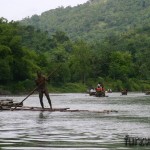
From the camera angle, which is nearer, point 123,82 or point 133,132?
point 133,132

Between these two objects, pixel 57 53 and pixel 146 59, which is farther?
pixel 146 59

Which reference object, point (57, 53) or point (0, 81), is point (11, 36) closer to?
point (0, 81)

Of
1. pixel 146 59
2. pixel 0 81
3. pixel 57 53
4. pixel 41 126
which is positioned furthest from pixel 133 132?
pixel 146 59

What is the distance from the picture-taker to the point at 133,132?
65.3 feet

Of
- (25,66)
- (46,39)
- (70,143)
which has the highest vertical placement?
(46,39)

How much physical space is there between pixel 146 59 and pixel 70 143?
150 m

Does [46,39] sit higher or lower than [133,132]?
higher

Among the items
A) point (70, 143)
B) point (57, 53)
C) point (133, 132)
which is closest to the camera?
point (70, 143)

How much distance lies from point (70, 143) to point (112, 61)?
452 feet

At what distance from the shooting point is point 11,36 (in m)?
115

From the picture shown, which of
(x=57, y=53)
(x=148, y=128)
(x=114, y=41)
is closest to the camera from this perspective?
(x=148, y=128)

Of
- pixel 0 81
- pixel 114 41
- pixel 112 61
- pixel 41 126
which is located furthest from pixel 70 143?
pixel 114 41

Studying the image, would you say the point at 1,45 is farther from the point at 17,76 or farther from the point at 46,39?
the point at 46,39

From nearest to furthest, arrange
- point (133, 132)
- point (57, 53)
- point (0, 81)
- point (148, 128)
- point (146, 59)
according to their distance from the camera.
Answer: point (133, 132) → point (148, 128) → point (0, 81) → point (57, 53) → point (146, 59)
